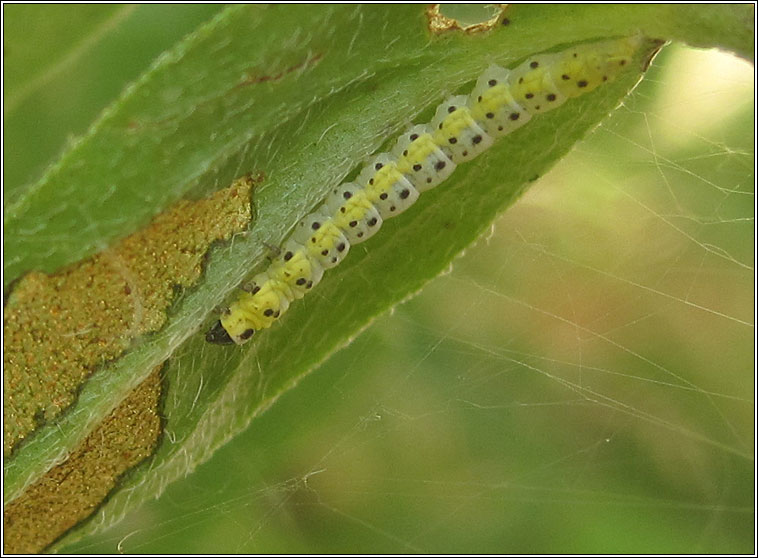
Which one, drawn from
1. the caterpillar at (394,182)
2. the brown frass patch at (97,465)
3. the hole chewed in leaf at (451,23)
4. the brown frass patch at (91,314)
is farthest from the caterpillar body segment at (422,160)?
the brown frass patch at (97,465)

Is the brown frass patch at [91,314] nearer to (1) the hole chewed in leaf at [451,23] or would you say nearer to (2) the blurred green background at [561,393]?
(1) the hole chewed in leaf at [451,23]

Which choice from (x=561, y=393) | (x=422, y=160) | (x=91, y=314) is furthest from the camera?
(x=561, y=393)

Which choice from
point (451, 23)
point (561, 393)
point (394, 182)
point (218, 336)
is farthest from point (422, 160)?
point (561, 393)

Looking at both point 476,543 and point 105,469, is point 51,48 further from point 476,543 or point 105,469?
point 476,543

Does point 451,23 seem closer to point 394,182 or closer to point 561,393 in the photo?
point 394,182

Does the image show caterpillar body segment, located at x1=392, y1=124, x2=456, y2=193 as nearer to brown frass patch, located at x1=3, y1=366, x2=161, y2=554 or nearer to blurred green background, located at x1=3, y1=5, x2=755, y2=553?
brown frass patch, located at x1=3, y1=366, x2=161, y2=554

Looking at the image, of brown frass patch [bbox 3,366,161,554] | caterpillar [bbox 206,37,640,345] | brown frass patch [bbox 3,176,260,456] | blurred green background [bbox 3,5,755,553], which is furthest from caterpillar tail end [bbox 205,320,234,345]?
blurred green background [bbox 3,5,755,553]
